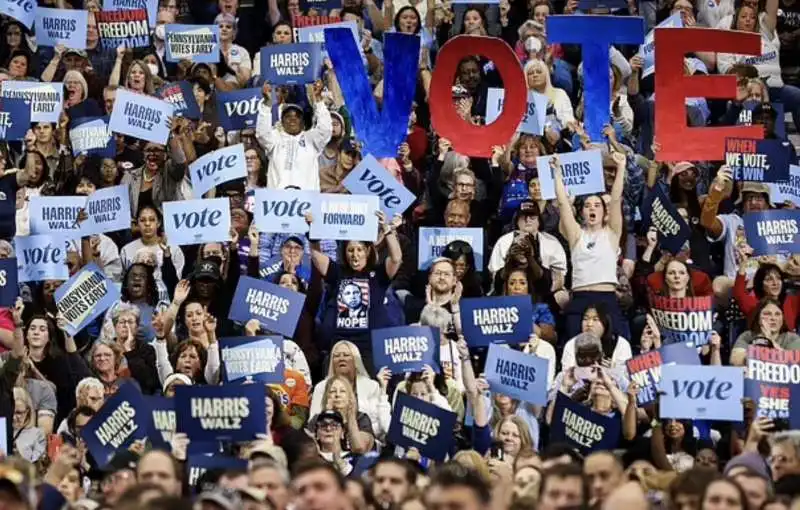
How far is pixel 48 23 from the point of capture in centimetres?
2022

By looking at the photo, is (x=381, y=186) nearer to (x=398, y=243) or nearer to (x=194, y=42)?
(x=398, y=243)

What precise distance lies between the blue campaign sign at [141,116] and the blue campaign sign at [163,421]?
3.89 meters

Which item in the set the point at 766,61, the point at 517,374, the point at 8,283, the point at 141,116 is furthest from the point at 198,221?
the point at 766,61

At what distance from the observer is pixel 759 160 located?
1842cm

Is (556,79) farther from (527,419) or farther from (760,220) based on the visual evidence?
(527,419)

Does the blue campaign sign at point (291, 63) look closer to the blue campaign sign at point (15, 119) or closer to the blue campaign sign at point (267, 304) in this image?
the blue campaign sign at point (15, 119)

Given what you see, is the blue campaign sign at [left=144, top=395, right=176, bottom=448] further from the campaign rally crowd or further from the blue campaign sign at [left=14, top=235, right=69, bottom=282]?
the blue campaign sign at [left=14, top=235, right=69, bottom=282]

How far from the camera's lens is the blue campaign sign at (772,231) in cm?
1791

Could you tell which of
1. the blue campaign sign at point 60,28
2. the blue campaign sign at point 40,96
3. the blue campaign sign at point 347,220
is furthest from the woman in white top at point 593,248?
the blue campaign sign at point 60,28

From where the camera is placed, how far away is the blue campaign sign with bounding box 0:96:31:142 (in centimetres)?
1912

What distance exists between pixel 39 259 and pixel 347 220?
1938mm

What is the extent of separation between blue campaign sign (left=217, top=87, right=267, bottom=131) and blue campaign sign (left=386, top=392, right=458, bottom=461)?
3.89 metres

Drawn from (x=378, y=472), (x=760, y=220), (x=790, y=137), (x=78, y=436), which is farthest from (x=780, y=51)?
(x=378, y=472)

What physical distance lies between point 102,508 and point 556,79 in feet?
27.0
